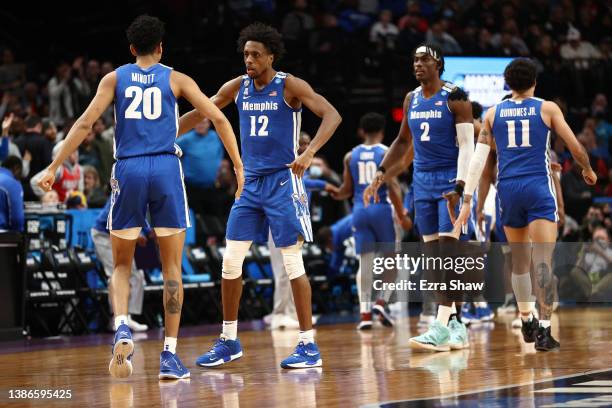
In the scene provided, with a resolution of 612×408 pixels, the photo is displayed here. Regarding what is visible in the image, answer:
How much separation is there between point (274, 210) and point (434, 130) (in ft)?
6.12

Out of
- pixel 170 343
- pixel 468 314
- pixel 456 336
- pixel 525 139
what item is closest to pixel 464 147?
pixel 525 139

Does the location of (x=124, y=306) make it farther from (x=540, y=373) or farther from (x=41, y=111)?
(x=41, y=111)

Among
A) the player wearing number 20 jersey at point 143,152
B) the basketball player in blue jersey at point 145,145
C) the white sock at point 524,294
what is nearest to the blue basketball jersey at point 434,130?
the white sock at point 524,294

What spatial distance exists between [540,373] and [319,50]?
476 inches

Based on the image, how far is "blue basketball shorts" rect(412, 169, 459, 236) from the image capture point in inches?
380

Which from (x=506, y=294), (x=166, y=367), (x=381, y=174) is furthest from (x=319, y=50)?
(x=166, y=367)

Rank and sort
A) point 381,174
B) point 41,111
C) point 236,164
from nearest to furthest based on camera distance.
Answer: point 236,164 < point 381,174 < point 41,111

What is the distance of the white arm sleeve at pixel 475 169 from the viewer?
30.5 ft

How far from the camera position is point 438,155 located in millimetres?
9719

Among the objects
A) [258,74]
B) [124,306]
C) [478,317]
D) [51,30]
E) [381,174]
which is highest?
[51,30]

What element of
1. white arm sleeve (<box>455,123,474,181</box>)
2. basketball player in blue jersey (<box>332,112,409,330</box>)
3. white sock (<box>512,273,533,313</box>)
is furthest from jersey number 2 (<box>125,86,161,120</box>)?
basketball player in blue jersey (<box>332,112,409,330</box>)

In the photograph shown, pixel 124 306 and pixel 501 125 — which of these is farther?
pixel 501 125

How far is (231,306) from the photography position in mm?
8602

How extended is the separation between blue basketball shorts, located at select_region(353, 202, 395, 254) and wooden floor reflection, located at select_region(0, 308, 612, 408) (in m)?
1.86
